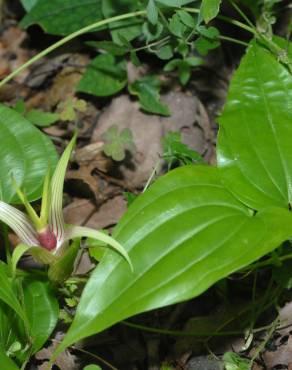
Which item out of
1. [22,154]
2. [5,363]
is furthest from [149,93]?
[5,363]

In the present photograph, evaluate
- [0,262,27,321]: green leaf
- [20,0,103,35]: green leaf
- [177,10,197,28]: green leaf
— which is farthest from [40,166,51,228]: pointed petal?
[20,0,103,35]: green leaf

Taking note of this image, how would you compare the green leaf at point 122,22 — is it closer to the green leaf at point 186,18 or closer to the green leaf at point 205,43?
the green leaf at point 205,43

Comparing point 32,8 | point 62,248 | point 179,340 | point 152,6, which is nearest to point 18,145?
point 62,248

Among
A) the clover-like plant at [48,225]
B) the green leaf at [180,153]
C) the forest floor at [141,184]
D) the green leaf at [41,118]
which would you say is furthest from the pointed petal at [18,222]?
the green leaf at [41,118]

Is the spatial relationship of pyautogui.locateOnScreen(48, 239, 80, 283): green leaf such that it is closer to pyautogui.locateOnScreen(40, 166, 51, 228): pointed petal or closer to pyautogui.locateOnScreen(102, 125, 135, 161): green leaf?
pyautogui.locateOnScreen(40, 166, 51, 228): pointed petal

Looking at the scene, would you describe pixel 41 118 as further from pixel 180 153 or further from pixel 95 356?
pixel 95 356
